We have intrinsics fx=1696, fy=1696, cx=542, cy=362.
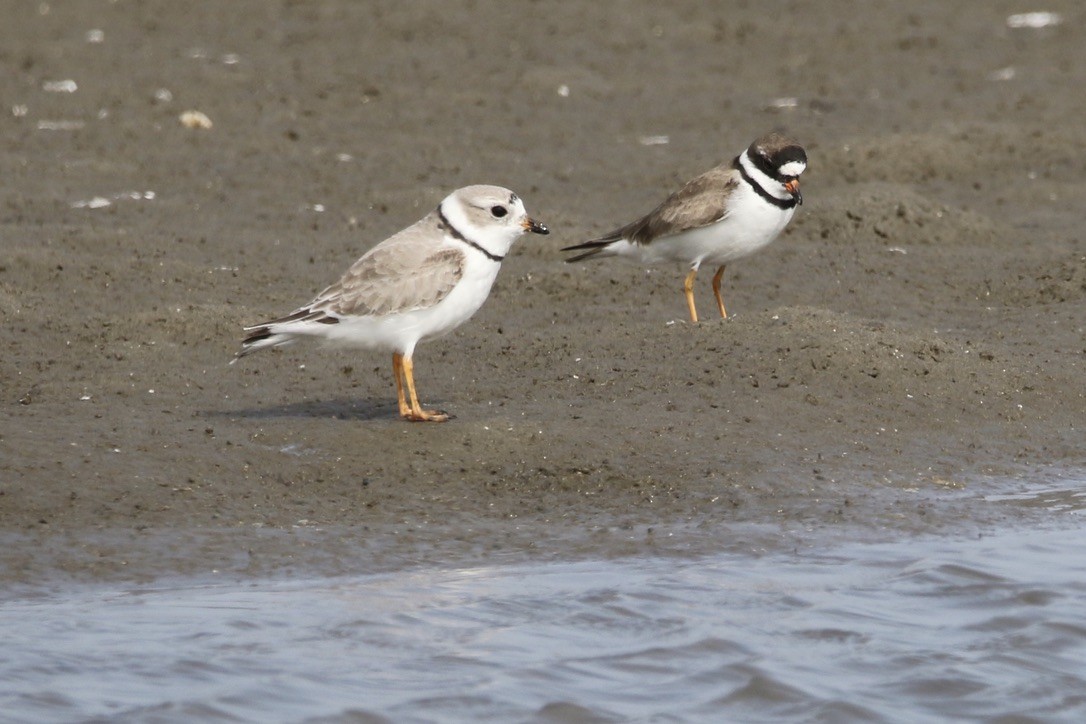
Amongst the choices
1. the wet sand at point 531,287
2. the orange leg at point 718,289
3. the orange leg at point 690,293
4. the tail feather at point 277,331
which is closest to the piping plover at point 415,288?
the tail feather at point 277,331

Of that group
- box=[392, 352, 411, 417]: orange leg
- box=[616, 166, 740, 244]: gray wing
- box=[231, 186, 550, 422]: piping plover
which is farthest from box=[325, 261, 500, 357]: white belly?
box=[616, 166, 740, 244]: gray wing

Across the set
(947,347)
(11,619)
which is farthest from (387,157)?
(11,619)

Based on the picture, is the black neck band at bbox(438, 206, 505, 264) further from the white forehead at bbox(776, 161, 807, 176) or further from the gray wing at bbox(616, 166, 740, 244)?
the white forehead at bbox(776, 161, 807, 176)

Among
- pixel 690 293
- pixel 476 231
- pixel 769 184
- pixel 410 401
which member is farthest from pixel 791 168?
pixel 410 401

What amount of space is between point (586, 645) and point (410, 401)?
243 cm

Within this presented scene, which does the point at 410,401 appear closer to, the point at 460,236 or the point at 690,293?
the point at 460,236

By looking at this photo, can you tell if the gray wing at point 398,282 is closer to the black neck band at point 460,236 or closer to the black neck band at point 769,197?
the black neck band at point 460,236

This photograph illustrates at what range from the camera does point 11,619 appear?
612cm

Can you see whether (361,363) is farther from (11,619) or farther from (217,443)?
(11,619)

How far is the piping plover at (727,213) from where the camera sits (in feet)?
34.0

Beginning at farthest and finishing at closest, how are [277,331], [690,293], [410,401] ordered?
[690,293]
[410,401]
[277,331]

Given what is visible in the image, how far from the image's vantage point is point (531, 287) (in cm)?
1101

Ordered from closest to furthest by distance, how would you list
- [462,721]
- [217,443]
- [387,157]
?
[462,721] < [217,443] < [387,157]

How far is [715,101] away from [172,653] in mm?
10821
